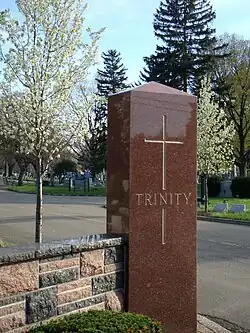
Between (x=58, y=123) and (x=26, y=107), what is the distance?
2.75 feet

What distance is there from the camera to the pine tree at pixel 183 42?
39562mm

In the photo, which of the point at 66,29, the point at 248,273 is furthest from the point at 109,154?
the point at 66,29

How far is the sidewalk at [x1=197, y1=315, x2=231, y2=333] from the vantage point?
523cm

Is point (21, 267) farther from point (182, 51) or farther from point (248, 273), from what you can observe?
point (182, 51)

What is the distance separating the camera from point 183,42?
40.2 m

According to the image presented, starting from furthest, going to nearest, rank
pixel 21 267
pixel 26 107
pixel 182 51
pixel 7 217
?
pixel 182 51 → pixel 7 217 → pixel 26 107 → pixel 21 267

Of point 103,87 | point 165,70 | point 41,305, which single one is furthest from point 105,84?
point 41,305

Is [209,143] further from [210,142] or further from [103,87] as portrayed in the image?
[103,87]

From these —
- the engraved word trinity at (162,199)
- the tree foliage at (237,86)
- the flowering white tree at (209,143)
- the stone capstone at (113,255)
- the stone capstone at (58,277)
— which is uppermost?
the tree foliage at (237,86)

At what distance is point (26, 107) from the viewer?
980 cm

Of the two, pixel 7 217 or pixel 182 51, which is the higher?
pixel 182 51

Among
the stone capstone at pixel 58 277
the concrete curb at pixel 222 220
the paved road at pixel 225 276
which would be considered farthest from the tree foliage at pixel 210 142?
the stone capstone at pixel 58 277

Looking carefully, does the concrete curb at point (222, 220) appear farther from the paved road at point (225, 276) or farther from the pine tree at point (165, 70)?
the pine tree at point (165, 70)

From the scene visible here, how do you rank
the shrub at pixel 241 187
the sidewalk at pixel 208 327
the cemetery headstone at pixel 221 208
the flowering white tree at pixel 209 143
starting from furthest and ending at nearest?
1. the shrub at pixel 241 187
2. the flowering white tree at pixel 209 143
3. the cemetery headstone at pixel 221 208
4. the sidewalk at pixel 208 327
